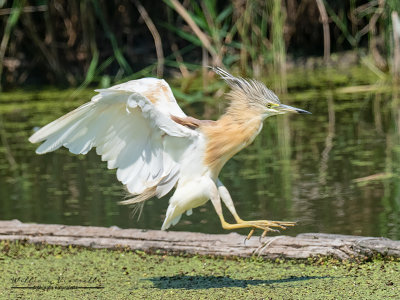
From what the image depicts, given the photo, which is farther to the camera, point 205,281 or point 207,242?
point 207,242

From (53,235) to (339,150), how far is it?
231cm

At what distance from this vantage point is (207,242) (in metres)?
3.31

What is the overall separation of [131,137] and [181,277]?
586mm

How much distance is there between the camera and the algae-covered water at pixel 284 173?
3.99 meters

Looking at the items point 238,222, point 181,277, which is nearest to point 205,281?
point 181,277

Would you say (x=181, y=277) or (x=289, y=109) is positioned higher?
(x=289, y=109)

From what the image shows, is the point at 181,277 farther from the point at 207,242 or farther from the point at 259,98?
the point at 259,98

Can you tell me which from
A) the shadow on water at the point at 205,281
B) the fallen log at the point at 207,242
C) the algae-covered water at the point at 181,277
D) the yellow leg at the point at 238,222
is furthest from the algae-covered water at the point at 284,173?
the yellow leg at the point at 238,222

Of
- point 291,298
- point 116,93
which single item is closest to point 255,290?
point 291,298

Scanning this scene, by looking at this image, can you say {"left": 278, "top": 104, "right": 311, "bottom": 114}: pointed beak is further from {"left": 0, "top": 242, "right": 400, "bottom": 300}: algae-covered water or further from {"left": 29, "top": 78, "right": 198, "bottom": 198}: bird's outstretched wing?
{"left": 0, "top": 242, "right": 400, "bottom": 300}: algae-covered water

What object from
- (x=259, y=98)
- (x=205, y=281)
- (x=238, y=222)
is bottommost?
(x=205, y=281)

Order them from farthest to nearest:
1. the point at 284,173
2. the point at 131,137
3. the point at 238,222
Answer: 1. the point at 284,173
2. the point at 131,137
3. the point at 238,222

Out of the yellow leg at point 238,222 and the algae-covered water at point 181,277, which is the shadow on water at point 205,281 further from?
the yellow leg at point 238,222

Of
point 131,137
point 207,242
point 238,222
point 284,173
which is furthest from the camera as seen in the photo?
point 284,173
